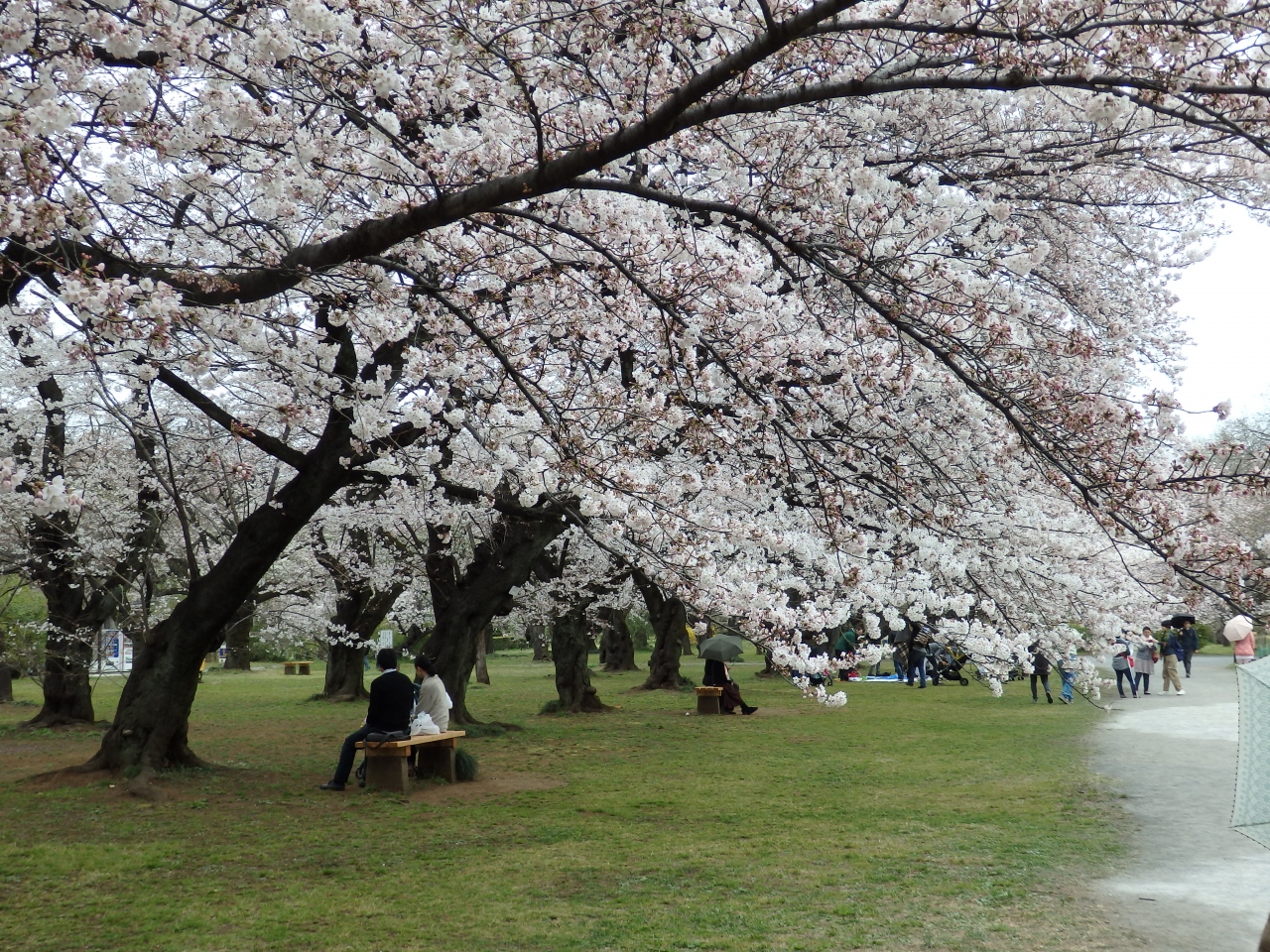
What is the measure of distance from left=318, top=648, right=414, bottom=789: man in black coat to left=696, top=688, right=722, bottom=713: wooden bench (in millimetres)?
9667

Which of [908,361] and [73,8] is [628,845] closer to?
[908,361]

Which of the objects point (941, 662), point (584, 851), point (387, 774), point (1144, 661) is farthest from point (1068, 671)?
point (941, 662)

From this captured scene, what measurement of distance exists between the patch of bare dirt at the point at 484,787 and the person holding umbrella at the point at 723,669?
26.4 feet

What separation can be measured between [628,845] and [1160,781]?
600 centimetres

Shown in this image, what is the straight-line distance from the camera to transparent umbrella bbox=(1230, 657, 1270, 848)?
14.1ft

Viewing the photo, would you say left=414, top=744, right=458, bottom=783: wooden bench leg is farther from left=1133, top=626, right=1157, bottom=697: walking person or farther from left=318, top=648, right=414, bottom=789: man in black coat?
left=1133, top=626, right=1157, bottom=697: walking person

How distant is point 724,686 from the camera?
20.1 m

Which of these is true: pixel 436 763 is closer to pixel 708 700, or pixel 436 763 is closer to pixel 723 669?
pixel 708 700

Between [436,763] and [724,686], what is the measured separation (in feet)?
30.8

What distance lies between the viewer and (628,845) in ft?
26.9

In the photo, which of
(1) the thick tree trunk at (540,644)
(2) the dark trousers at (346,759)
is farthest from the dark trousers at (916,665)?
(2) the dark trousers at (346,759)

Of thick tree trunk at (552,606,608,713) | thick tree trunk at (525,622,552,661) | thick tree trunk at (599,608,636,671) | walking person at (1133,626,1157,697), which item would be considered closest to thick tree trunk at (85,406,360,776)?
thick tree trunk at (552,606,608,713)

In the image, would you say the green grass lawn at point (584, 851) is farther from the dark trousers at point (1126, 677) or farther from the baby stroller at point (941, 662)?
the baby stroller at point (941, 662)

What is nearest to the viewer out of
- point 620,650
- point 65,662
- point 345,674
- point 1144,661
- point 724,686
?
point 65,662
